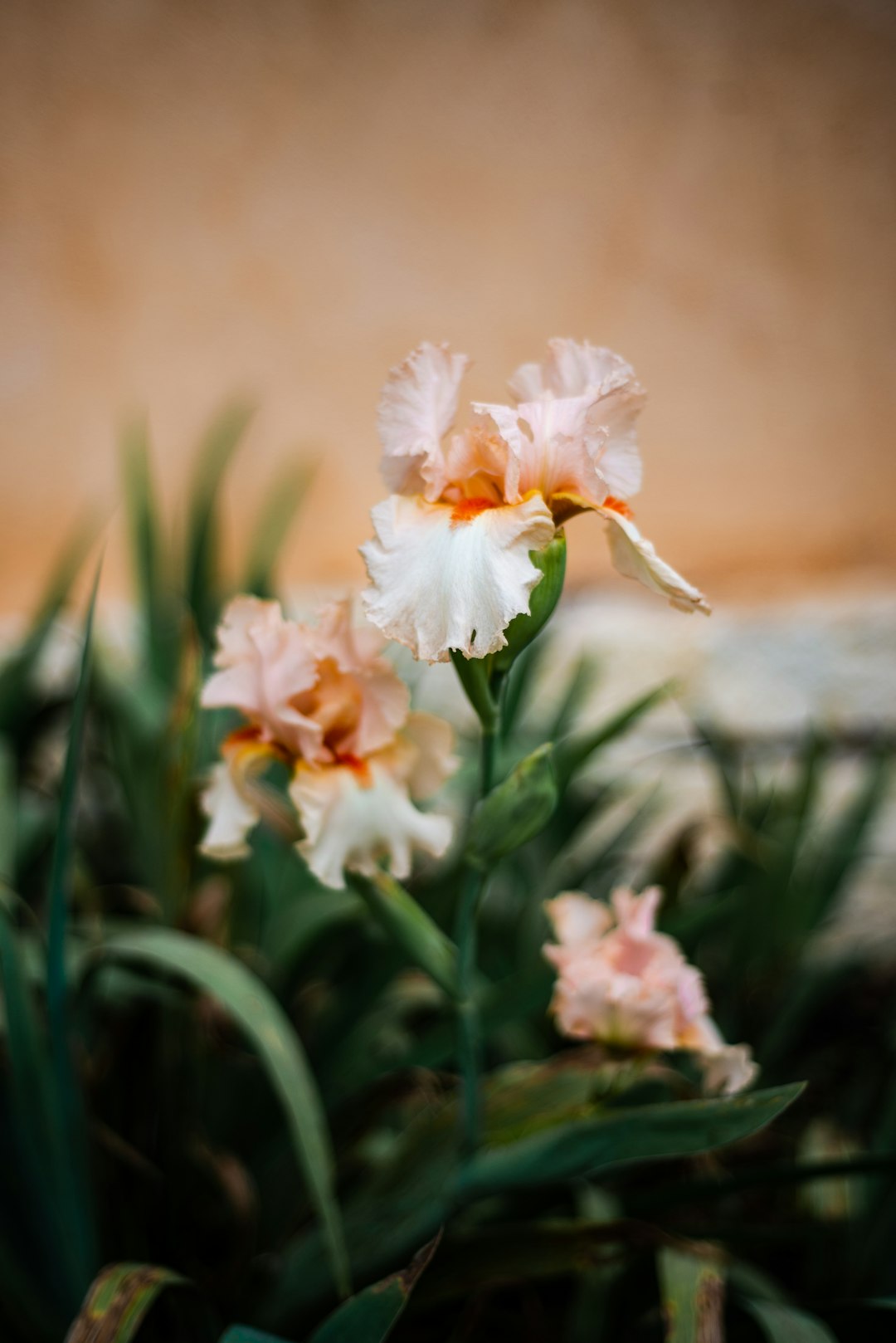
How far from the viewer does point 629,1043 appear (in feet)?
1.60

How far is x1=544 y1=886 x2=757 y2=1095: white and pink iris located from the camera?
1.54 ft

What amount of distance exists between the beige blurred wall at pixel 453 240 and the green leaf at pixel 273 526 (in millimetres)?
66

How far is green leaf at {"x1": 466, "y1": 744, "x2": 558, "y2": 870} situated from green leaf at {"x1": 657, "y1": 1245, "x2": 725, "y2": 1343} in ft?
0.92

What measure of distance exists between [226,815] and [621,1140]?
26cm

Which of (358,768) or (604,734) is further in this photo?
(604,734)

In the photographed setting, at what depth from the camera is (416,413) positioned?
41 cm

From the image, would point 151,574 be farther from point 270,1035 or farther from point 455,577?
point 455,577

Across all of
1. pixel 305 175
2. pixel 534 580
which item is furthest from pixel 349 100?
pixel 534 580

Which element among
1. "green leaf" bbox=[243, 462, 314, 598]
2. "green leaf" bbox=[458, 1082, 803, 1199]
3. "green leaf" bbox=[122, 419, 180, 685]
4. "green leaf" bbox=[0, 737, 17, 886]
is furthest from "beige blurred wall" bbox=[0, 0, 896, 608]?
"green leaf" bbox=[458, 1082, 803, 1199]

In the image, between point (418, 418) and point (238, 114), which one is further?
point (238, 114)

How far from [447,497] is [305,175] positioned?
913mm

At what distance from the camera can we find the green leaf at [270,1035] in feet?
1.57

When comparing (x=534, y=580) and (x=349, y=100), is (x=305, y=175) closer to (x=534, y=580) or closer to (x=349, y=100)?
(x=349, y=100)

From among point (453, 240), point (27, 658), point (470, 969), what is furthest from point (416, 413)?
point (453, 240)
